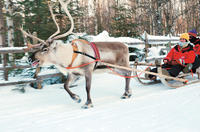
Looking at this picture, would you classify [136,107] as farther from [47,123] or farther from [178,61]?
[178,61]

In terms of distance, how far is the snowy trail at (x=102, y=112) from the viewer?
9.05 feet

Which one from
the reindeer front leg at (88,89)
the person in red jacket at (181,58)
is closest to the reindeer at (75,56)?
the reindeer front leg at (88,89)

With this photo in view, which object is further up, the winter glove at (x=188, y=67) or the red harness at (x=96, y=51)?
the red harness at (x=96, y=51)

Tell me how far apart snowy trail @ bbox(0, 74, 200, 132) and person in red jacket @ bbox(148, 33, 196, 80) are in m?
0.59

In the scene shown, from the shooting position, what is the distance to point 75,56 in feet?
12.5

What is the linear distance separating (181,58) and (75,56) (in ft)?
9.74

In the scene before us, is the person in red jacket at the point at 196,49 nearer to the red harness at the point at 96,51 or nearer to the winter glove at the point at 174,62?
the winter glove at the point at 174,62

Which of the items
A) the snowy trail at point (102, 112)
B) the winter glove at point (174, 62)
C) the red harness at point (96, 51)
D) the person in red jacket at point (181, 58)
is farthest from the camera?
the winter glove at point (174, 62)

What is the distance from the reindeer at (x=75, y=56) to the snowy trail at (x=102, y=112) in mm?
436

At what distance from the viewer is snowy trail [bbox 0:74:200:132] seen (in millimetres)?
2760

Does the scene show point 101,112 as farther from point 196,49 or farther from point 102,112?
point 196,49

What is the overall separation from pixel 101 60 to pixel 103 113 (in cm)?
127

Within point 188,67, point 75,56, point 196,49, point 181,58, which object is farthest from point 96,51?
point 196,49

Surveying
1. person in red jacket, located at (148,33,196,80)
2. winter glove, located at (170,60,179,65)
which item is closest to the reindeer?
person in red jacket, located at (148,33,196,80)
